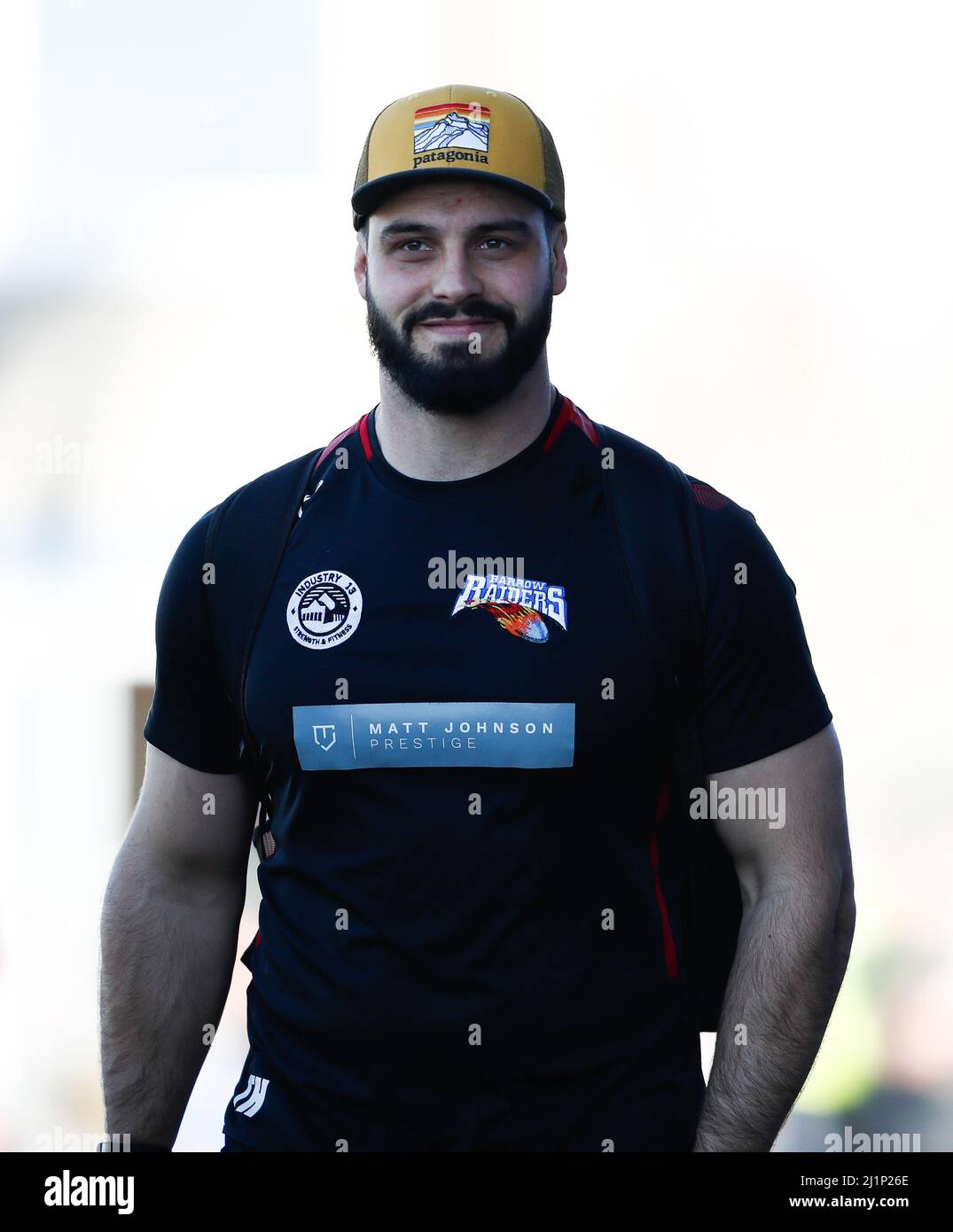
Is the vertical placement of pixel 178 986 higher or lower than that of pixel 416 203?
lower

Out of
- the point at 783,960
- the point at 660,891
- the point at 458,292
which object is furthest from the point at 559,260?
the point at 783,960

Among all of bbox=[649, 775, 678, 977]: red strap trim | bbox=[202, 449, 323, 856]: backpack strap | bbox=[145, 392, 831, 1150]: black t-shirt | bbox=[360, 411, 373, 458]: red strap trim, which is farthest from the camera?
bbox=[360, 411, 373, 458]: red strap trim

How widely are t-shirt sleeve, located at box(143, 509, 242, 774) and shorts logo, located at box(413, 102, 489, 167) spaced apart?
2.71 ft

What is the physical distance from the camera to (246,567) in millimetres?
2641

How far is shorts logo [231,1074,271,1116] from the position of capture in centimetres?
258

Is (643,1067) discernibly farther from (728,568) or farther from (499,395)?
(499,395)

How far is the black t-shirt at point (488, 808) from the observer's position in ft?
7.84

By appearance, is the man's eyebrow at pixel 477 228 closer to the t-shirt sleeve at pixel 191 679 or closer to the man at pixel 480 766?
the man at pixel 480 766

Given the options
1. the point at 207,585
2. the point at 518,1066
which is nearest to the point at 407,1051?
the point at 518,1066

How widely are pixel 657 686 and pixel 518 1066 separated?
690mm

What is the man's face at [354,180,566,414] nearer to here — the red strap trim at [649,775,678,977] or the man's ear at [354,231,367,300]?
the man's ear at [354,231,367,300]

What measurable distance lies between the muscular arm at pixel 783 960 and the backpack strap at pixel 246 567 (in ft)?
2.88

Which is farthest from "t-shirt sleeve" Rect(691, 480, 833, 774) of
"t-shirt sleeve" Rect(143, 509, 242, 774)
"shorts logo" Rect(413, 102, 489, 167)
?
"t-shirt sleeve" Rect(143, 509, 242, 774)
